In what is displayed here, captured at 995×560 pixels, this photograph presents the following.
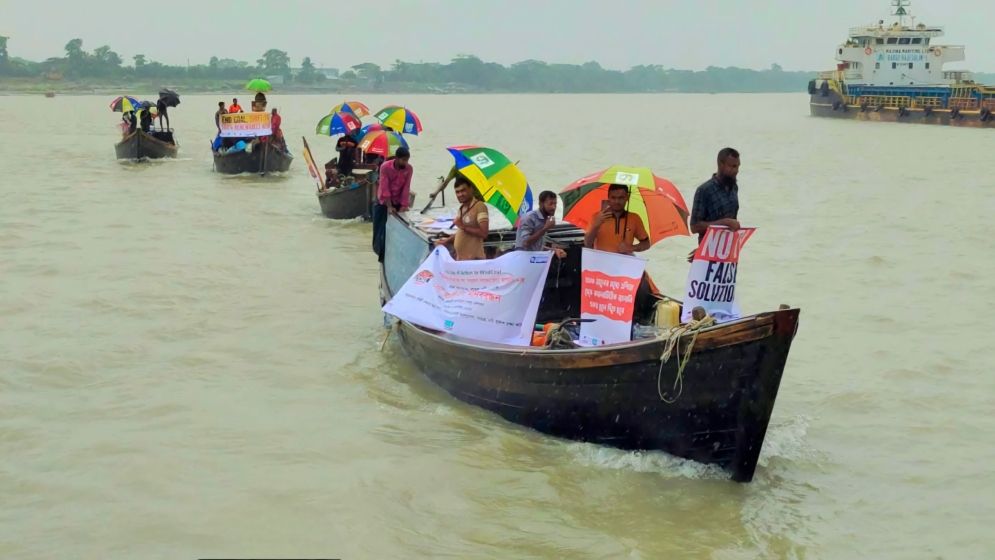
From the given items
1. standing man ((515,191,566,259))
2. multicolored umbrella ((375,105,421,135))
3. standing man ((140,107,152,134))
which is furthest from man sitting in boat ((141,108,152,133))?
standing man ((515,191,566,259))

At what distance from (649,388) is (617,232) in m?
1.47

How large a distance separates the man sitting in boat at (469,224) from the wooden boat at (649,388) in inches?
33.8

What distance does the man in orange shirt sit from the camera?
25.9ft

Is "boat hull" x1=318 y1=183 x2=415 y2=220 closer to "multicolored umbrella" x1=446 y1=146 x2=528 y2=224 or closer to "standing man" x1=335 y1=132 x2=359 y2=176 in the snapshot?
"standing man" x1=335 y1=132 x2=359 y2=176

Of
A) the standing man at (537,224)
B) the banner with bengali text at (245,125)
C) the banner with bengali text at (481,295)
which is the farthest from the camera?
the banner with bengali text at (245,125)

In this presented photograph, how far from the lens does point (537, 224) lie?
28.0 ft

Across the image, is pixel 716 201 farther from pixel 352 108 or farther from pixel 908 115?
pixel 908 115

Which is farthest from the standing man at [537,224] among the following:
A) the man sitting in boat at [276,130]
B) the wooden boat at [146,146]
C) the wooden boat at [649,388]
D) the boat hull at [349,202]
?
the wooden boat at [146,146]

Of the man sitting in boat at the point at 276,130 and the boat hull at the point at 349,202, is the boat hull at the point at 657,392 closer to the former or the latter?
the boat hull at the point at 349,202

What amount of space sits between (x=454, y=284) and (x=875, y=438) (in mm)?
3711

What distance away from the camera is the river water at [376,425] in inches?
264

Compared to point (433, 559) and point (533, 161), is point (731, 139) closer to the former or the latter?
point (533, 161)

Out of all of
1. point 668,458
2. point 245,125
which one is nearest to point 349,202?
point 245,125

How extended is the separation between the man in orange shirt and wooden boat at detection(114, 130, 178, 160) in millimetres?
25986
